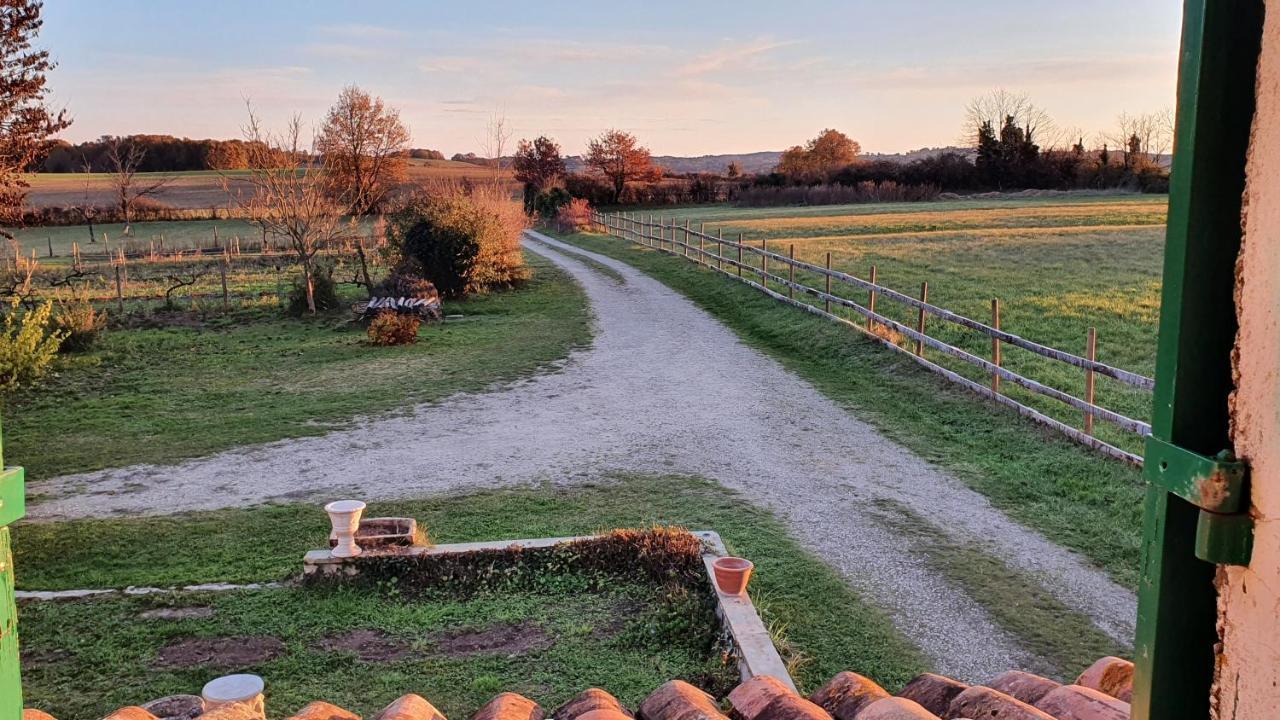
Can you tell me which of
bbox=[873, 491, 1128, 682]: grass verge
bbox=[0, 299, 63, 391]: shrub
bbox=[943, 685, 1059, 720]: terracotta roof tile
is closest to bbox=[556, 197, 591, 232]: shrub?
bbox=[0, 299, 63, 391]: shrub

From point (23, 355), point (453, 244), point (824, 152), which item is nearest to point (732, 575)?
point (23, 355)

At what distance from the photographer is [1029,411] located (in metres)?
9.27

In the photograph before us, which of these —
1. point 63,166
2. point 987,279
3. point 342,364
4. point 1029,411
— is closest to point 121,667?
point 1029,411

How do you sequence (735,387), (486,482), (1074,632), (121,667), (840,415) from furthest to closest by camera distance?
(735,387) < (840,415) < (486,482) < (1074,632) < (121,667)

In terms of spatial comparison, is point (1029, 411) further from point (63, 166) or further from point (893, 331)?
point (63, 166)

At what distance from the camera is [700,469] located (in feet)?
27.4

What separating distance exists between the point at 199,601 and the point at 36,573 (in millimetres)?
1493

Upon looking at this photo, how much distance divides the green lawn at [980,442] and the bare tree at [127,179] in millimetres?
36625

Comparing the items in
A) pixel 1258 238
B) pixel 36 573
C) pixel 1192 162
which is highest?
pixel 1192 162

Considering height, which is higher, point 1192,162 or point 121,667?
point 1192,162

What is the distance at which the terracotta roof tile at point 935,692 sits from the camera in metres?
2.86

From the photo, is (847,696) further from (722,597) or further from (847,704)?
(722,597)

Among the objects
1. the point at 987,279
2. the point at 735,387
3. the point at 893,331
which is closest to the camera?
the point at 735,387

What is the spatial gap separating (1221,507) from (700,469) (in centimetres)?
711
